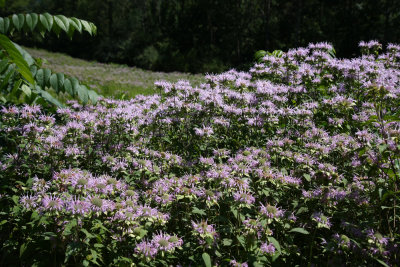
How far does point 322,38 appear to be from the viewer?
31344 mm

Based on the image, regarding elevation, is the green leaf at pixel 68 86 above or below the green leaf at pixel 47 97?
above

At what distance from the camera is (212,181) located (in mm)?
3371

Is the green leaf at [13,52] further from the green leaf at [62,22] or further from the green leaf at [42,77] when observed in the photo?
the green leaf at [42,77]

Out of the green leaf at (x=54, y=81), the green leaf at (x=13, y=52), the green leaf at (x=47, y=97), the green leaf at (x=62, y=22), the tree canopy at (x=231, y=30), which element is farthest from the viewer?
the tree canopy at (x=231, y=30)

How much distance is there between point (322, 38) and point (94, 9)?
5016 centimetres

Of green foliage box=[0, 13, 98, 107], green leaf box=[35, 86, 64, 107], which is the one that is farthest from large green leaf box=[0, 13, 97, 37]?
green leaf box=[35, 86, 64, 107]

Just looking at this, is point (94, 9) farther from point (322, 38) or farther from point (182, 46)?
point (322, 38)

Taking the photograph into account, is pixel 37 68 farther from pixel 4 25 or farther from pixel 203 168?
pixel 203 168

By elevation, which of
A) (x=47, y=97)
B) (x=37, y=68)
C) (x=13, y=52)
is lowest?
(x=47, y=97)

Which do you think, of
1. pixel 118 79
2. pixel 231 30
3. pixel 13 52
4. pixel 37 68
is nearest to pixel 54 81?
pixel 37 68

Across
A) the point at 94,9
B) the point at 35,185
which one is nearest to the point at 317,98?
the point at 35,185

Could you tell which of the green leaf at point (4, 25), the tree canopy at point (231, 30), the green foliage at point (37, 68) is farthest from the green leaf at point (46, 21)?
the tree canopy at point (231, 30)

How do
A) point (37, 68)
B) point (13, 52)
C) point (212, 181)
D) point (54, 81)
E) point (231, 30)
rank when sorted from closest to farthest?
point (13, 52)
point (212, 181)
point (54, 81)
point (37, 68)
point (231, 30)

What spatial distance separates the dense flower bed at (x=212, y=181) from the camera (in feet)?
8.61
